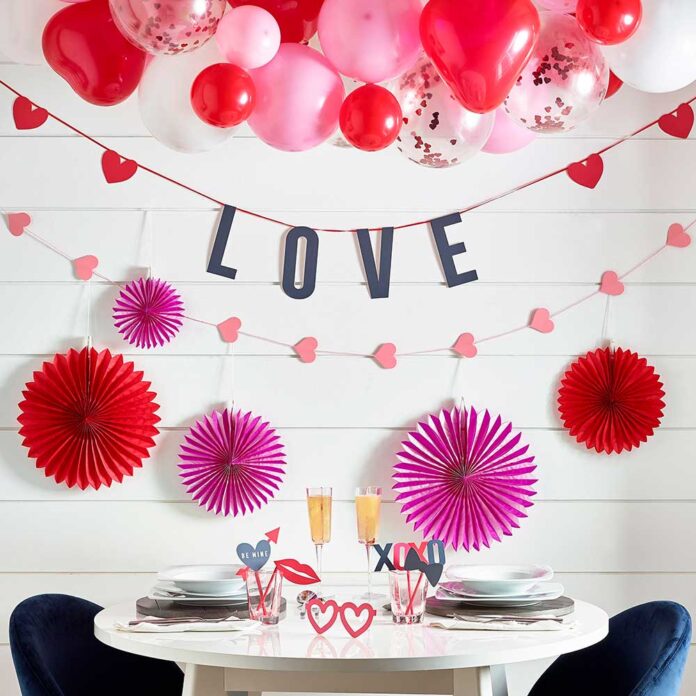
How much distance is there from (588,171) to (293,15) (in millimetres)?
1035

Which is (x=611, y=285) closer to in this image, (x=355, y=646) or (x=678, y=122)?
(x=678, y=122)

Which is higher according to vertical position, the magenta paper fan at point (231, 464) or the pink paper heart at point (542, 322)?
the pink paper heart at point (542, 322)

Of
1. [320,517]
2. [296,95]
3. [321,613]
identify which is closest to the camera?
[296,95]

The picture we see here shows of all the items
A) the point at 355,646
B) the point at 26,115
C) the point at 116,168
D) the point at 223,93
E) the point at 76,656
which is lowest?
the point at 76,656

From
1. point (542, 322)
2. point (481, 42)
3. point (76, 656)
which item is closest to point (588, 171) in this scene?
point (542, 322)

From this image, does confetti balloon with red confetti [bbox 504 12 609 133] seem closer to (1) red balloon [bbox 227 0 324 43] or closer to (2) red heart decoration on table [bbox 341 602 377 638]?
(1) red balloon [bbox 227 0 324 43]

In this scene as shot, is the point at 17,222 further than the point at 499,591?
Yes

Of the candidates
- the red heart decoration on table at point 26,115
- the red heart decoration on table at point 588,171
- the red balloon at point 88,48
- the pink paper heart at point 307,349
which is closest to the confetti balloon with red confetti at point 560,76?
the red balloon at point 88,48

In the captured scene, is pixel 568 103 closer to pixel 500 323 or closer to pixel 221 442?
pixel 500 323

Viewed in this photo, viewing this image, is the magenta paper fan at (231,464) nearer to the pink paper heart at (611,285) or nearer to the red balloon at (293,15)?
A: the pink paper heart at (611,285)

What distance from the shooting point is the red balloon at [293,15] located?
137cm

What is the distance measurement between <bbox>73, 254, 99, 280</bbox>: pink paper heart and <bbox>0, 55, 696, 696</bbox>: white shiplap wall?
0.02 metres

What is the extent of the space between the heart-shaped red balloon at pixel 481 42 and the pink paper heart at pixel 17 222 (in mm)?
1340

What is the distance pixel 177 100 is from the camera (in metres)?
1.44
